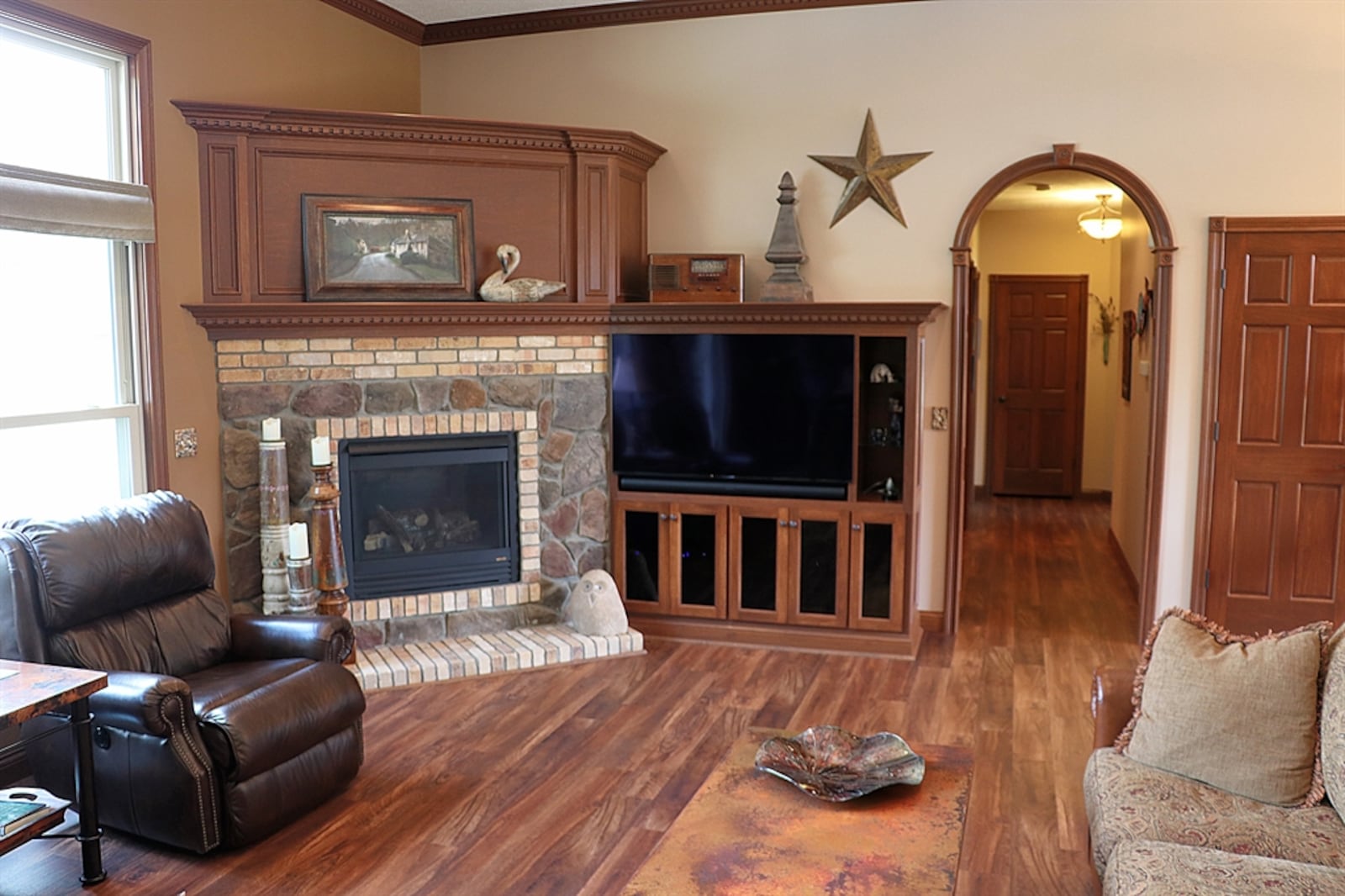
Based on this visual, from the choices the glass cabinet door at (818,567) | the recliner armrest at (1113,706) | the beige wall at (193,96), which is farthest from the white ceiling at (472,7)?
the recliner armrest at (1113,706)

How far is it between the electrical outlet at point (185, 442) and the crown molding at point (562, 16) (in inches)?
90.6

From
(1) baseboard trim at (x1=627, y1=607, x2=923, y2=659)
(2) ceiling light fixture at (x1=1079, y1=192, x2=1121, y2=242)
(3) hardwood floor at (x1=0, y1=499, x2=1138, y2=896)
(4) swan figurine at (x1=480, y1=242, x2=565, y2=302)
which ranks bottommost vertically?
(3) hardwood floor at (x1=0, y1=499, x2=1138, y2=896)

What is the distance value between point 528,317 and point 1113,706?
129 inches

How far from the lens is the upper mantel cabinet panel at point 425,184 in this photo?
15.8 ft

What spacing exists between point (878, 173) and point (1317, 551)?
2760mm

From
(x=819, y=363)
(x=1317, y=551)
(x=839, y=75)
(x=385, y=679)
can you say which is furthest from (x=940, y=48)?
(x=385, y=679)

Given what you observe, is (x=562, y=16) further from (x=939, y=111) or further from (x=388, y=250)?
(x=939, y=111)

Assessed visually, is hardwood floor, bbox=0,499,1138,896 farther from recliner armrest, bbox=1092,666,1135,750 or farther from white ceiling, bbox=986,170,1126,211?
white ceiling, bbox=986,170,1126,211

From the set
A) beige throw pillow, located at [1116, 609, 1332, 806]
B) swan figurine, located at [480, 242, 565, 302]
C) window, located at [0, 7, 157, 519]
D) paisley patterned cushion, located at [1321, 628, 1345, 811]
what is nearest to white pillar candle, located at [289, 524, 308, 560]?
window, located at [0, 7, 157, 519]

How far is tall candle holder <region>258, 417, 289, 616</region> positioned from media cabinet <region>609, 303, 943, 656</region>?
1.63 m

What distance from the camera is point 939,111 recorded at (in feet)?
18.3

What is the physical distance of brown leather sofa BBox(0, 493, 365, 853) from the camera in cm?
326

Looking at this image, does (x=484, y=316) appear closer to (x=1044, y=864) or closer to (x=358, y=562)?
(x=358, y=562)

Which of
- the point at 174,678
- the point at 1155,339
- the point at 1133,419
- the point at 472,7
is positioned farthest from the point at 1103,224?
the point at 174,678
